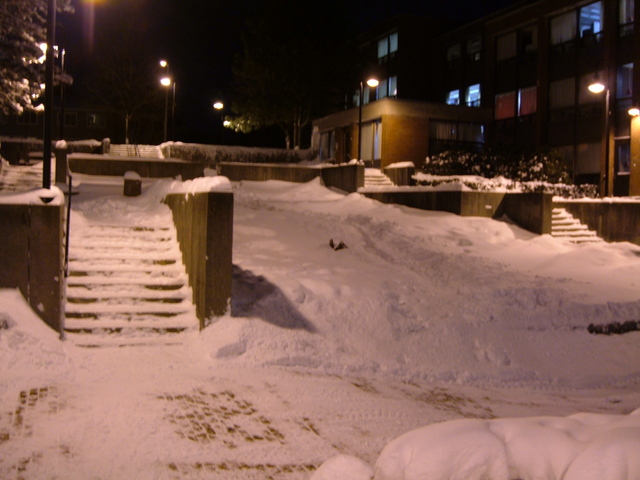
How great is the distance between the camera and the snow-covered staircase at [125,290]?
360 inches

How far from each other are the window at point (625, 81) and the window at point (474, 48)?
1110cm

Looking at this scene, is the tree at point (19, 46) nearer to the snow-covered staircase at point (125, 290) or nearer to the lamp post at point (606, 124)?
the snow-covered staircase at point (125, 290)

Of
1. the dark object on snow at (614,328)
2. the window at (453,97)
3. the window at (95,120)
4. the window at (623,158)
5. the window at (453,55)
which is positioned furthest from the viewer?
the window at (95,120)

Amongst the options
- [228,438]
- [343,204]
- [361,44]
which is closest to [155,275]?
[228,438]

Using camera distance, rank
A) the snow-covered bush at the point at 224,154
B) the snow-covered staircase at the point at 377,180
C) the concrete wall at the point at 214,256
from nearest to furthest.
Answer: the concrete wall at the point at 214,256, the snow-covered staircase at the point at 377,180, the snow-covered bush at the point at 224,154

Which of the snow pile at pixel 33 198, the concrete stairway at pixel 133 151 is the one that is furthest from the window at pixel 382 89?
the snow pile at pixel 33 198

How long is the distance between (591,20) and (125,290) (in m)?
29.1

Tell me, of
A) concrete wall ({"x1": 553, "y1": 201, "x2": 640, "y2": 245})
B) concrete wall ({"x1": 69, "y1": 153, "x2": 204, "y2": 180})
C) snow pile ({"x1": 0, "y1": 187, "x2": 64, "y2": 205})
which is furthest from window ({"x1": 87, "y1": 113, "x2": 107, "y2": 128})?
snow pile ({"x1": 0, "y1": 187, "x2": 64, "y2": 205})

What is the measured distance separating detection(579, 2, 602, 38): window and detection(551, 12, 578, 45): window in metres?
0.46

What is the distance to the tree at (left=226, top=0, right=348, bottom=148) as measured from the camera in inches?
1540

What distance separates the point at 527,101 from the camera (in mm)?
35062

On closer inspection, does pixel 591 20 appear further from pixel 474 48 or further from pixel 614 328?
pixel 614 328

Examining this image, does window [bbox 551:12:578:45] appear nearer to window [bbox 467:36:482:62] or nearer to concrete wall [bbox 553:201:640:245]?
window [bbox 467:36:482:62]

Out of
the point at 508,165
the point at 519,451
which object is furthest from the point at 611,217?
the point at 519,451
